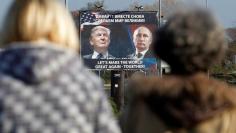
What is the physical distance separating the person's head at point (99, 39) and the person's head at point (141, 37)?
1251 millimetres

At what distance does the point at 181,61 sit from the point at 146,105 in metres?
0.27

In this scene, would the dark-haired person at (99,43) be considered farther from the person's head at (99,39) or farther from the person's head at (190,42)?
the person's head at (190,42)

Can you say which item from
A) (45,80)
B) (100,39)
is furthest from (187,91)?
(100,39)

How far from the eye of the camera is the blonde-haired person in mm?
2949

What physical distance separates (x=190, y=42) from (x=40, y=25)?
0.83m

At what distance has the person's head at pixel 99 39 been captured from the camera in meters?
32.7

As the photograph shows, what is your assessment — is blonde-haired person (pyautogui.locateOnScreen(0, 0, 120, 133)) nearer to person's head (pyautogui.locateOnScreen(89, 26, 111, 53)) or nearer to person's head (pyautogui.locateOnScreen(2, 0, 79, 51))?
person's head (pyautogui.locateOnScreen(2, 0, 79, 51))

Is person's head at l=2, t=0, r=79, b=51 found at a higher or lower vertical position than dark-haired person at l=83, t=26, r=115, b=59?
higher

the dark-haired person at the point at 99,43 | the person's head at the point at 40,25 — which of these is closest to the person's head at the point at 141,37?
the dark-haired person at the point at 99,43

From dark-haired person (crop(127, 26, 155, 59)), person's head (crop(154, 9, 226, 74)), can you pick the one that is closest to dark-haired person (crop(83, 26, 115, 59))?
dark-haired person (crop(127, 26, 155, 59))

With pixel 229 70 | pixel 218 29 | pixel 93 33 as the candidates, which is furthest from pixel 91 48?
pixel 229 70

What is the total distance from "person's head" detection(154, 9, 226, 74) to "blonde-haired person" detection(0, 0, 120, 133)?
61 cm

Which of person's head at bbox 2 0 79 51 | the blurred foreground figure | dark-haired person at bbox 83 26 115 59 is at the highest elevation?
person's head at bbox 2 0 79 51

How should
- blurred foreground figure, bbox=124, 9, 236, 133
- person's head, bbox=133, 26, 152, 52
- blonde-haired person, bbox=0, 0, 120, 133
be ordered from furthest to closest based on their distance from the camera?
person's head, bbox=133, 26, 152, 52 < blurred foreground figure, bbox=124, 9, 236, 133 < blonde-haired person, bbox=0, 0, 120, 133
